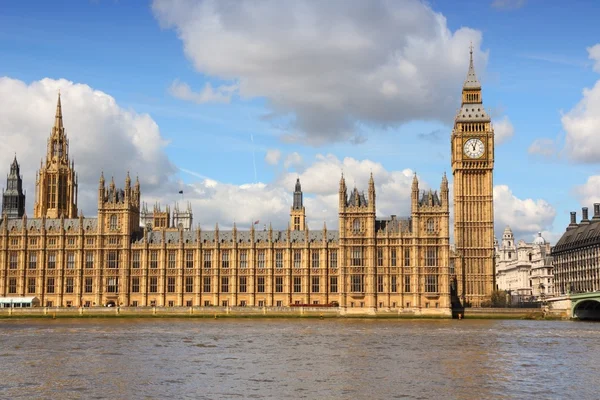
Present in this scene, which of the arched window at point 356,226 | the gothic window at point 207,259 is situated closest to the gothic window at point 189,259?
the gothic window at point 207,259

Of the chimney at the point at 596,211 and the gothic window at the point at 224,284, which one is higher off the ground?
the chimney at the point at 596,211

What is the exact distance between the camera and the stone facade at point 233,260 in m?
142

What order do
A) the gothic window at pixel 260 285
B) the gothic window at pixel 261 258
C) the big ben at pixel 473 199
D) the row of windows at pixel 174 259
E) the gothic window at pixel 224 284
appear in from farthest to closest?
the big ben at pixel 473 199 → the gothic window at pixel 261 258 → the gothic window at pixel 224 284 → the gothic window at pixel 260 285 → the row of windows at pixel 174 259

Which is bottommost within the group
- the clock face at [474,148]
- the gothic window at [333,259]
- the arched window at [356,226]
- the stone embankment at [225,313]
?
the stone embankment at [225,313]

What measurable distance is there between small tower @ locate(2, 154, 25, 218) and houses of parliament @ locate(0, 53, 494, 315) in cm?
1638

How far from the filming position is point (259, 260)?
14788 centimetres

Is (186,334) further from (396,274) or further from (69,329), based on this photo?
(396,274)

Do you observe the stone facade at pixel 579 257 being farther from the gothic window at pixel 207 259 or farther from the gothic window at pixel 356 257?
the gothic window at pixel 207 259

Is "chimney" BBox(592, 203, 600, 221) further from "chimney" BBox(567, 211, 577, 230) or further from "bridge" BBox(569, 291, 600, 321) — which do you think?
"bridge" BBox(569, 291, 600, 321)

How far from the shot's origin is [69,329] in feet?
333

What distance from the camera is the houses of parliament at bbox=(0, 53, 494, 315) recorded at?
5576 inches

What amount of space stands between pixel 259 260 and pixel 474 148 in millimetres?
45905

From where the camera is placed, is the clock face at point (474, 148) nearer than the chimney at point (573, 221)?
Yes

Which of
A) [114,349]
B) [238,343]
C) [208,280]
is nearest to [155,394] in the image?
[114,349]
